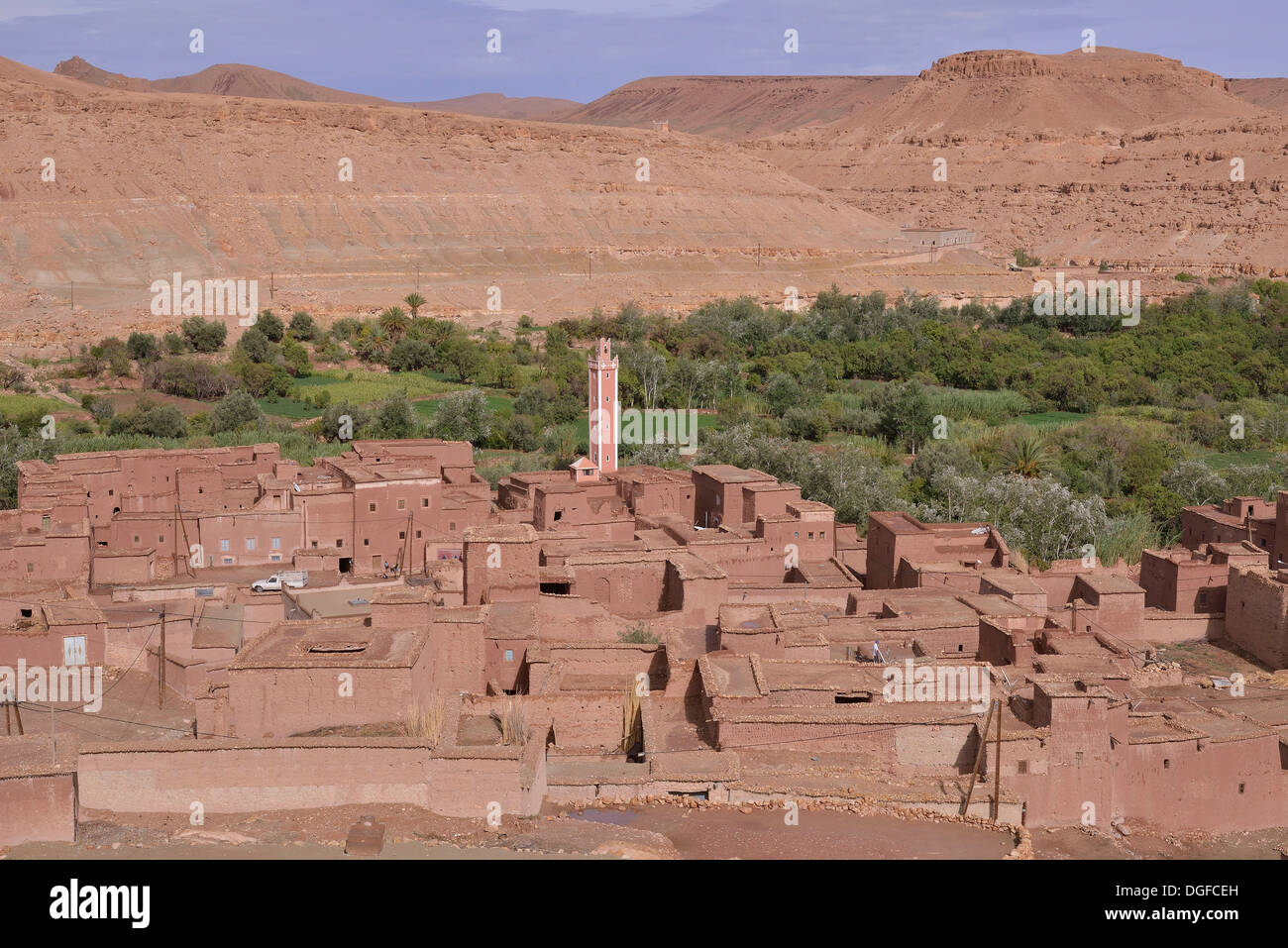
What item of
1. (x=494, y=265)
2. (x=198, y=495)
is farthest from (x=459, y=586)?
(x=494, y=265)

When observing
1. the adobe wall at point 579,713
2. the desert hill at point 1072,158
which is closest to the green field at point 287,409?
the adobe wall at point 579,713

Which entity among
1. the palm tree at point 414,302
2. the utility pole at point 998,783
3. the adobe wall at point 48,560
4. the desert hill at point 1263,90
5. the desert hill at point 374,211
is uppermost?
the desert hill at point 1263,90

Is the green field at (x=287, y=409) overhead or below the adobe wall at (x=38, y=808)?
overhead

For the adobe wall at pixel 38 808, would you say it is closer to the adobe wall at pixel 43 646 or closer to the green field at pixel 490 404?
the adobe wall at pixel 43 646

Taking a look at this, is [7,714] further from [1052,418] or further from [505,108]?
[505,108]

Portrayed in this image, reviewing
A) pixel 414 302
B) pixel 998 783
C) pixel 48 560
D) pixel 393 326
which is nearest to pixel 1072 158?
pixel 414 302

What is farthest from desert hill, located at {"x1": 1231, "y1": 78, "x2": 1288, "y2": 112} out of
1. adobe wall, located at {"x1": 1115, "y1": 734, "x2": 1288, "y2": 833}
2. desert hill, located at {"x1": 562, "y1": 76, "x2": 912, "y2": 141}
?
adobe wall, located at {"x1": 1115, "y1": 734, "x2": 1288, "y2": 833}
